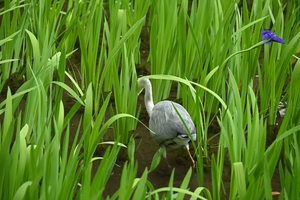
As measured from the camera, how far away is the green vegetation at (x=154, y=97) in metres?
2.12

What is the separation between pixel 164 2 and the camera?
330 centimetres

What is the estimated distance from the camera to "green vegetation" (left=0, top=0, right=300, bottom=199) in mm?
2121

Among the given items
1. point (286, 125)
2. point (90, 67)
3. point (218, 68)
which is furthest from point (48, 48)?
point (286, 125)

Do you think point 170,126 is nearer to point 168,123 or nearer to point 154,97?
point 168,123

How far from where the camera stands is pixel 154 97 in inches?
134

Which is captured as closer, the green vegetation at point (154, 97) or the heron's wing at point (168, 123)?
the green vegetation at point (154, 97)

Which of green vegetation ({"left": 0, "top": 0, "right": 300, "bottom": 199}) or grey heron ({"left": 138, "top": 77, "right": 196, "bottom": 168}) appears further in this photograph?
grey heron ({"left": 138, "top": 77, "right": 196, "bottom": 168})

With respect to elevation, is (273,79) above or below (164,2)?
below

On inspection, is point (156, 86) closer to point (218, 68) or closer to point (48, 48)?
point (218, 68)

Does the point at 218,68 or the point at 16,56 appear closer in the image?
the point at 218,68


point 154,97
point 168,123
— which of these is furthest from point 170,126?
point 154,97

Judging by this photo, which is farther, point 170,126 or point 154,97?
point 154,97

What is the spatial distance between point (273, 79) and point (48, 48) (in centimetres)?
110

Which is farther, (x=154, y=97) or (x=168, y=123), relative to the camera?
(x=154, y=97)
